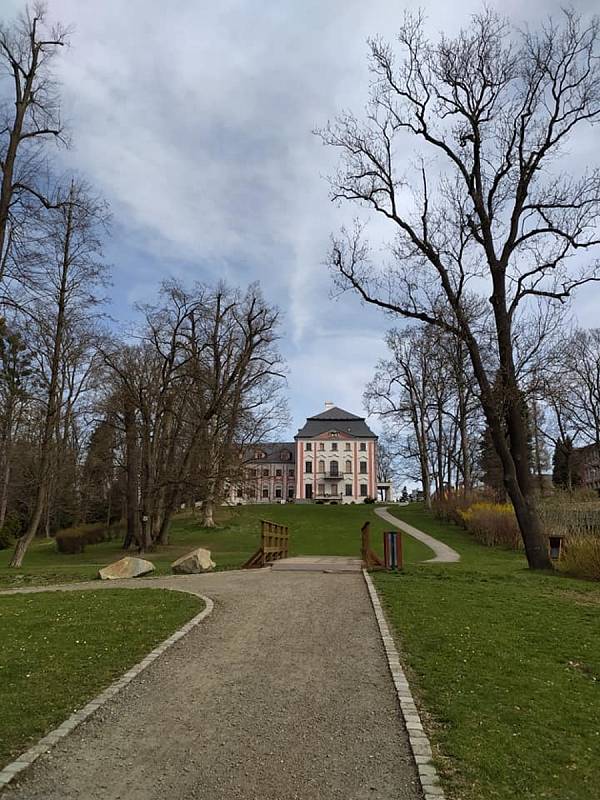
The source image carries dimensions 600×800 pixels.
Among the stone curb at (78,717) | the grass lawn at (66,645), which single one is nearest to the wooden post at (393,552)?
the grass lawn at (66,645)

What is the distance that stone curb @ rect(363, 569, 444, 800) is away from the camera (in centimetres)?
367

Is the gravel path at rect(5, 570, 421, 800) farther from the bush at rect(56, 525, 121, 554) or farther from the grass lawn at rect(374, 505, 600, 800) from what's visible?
the bush at rect(56, 525, 121, 554)

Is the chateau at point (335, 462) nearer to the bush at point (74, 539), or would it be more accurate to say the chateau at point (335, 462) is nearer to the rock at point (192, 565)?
the bush at point (74, 539)

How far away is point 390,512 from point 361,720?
155ft

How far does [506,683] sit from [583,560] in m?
10.3

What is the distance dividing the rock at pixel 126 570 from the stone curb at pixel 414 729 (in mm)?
9146

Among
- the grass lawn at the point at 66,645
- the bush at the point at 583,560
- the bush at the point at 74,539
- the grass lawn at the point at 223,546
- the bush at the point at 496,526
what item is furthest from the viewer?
the bush at the point at 74,539

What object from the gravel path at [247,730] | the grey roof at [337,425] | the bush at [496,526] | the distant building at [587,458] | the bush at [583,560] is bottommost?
the gravel path at [247,730]

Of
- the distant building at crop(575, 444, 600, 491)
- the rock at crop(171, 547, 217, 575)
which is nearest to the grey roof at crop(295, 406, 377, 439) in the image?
the distant building at crop(575, 444, 600, 491)

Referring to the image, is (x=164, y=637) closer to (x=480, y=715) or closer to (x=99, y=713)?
(x=99, y=713)

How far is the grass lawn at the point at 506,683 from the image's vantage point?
151 inches

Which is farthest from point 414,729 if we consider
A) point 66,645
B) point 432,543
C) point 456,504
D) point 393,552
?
point 456,504

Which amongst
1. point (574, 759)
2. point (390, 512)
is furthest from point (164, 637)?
point (390, 512)

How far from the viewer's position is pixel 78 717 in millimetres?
4812
